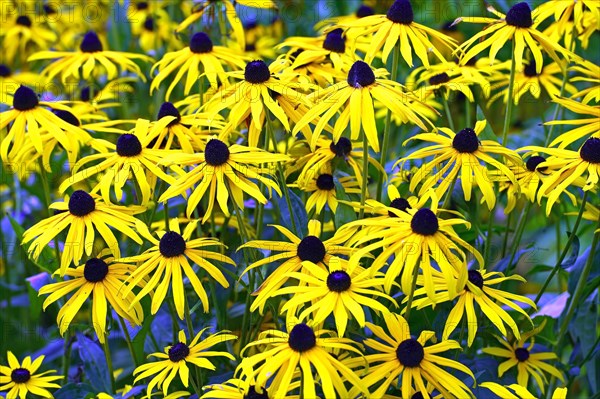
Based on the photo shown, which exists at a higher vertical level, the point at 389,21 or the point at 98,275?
the point at 389,21

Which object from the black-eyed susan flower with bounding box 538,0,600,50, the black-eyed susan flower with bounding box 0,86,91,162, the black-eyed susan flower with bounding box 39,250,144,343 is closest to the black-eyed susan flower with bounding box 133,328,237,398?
the black-eyed susan flower with bounding box 39,250,144,343

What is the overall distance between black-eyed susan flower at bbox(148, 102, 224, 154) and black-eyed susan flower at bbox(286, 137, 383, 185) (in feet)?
0.73

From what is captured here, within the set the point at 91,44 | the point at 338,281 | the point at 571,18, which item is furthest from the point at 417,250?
the point at 91,44

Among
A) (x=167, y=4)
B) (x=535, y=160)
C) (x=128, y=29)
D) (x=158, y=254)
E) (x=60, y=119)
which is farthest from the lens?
(x=128, y=29)

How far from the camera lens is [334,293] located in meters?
1.56

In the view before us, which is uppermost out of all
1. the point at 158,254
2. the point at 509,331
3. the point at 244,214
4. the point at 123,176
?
the point at 123,176

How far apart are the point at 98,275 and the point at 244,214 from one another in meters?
0.62

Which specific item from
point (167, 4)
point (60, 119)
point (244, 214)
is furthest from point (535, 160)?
point (167, 4)

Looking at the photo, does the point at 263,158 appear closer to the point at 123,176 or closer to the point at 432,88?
the point at 123,176

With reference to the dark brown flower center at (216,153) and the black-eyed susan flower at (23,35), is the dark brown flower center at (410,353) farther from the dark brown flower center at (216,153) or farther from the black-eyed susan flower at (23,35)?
the black-eyed susan flower at (23,35)

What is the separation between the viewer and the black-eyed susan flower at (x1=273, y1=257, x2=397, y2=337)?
151 centimetres

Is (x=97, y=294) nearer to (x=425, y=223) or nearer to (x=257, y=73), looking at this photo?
(x=257, y=73)

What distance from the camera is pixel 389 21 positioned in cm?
204

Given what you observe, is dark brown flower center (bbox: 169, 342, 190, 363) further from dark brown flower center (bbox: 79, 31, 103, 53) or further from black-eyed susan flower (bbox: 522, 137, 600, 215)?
dark brown flower center (bbox: 79, 31, 103, 53)
